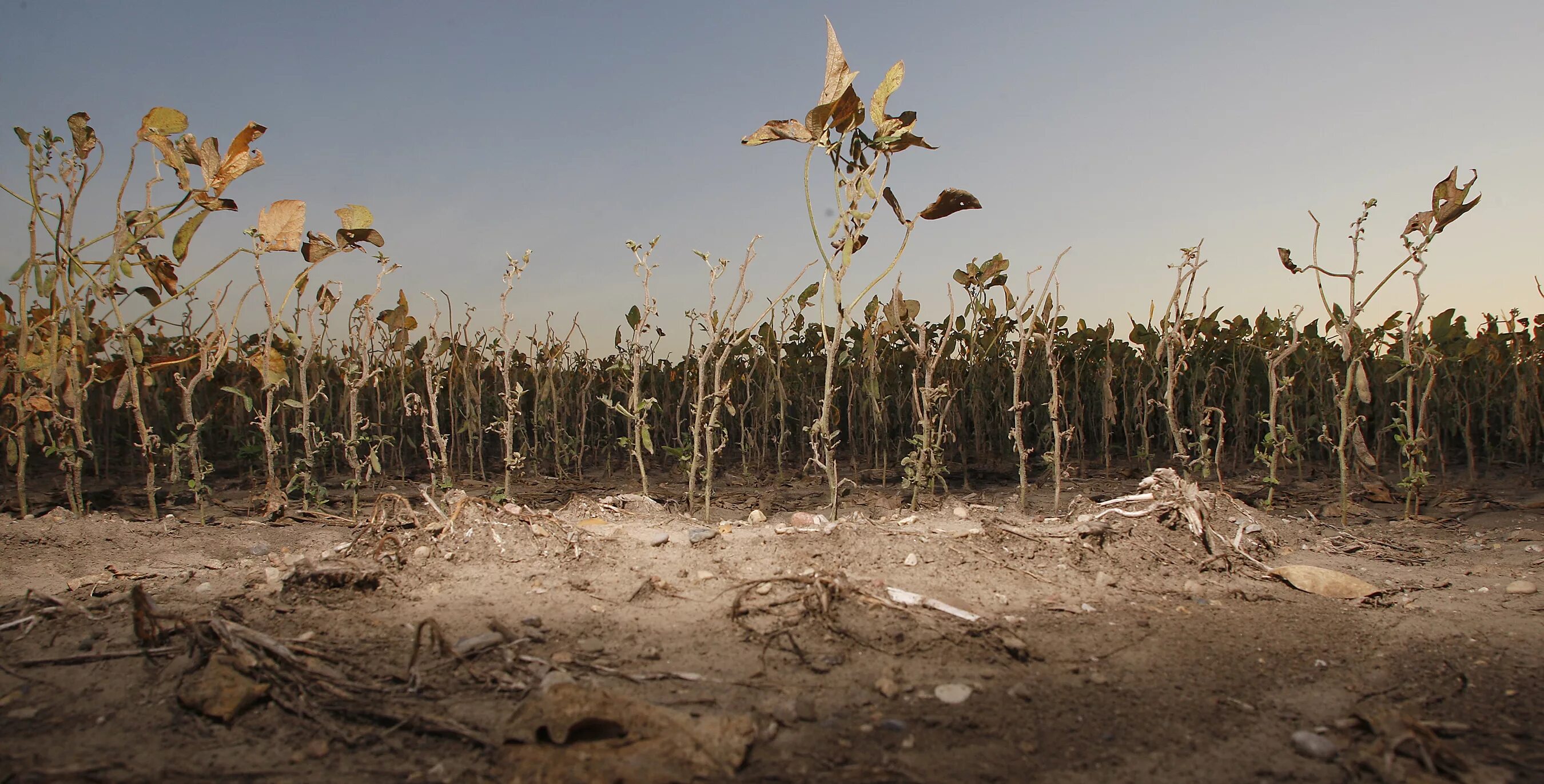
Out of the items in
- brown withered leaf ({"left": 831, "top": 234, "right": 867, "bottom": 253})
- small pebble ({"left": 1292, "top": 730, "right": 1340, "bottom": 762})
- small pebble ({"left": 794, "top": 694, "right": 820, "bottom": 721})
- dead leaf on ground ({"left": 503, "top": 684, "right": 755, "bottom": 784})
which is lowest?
small pebble ({"left": 1292, "top": 730, "right": 1340, "bottom": 762})

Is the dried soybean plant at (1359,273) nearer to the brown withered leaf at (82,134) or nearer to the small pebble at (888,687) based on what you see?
the small pebble at (888,687)

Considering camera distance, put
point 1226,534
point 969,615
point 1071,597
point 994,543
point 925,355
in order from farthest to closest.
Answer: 1. point 925,355
2. point 1226,534
3. point 994,543
4. point 1071,597
5. point 969,615

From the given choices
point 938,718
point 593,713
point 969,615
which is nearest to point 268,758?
point 593,713

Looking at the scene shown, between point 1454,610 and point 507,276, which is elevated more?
point 507,276

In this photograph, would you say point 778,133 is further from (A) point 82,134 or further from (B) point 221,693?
(A) point 82,134

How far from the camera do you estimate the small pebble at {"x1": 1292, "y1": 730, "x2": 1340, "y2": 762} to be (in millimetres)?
1888

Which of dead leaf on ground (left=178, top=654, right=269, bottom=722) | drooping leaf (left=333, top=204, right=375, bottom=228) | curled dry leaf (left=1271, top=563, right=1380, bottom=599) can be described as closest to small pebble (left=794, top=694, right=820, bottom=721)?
dead leaf on ground (left=178, top=654, right=269, bottom=722)

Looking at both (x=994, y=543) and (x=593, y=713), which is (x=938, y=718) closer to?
(x=593, y=713)

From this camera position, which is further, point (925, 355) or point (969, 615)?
point (925, 355)

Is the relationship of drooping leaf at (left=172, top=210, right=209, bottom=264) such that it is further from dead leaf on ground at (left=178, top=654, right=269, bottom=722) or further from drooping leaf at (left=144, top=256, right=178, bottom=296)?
dead leaf on ground at (left=178, top=654, right=269, bottom=722)

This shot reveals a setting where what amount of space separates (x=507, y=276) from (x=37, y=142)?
2.48 m

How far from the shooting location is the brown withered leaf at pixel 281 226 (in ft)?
14.7

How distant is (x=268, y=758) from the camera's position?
1.82 m

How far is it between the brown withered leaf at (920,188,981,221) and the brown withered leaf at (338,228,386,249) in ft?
10.1
